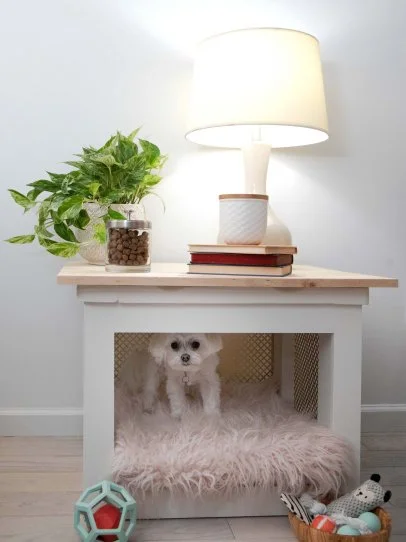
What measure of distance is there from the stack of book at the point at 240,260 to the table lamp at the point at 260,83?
345 millimetres

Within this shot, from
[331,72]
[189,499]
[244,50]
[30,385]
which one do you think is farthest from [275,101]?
[30,385]

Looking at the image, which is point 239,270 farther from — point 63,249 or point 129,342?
point 129,342

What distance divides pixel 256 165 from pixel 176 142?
29cm

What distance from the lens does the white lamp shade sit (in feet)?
5.04

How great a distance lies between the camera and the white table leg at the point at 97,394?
125cm

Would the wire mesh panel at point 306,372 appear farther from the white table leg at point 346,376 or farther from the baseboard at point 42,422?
the baseboard at point 42,422

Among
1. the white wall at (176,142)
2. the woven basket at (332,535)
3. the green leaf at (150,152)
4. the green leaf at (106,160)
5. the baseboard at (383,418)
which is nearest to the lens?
the woven basket at (332,535)

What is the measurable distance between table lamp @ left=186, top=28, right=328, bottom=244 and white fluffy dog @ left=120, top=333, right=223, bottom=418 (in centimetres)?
34

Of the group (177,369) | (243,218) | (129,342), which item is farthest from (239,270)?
(129,342)

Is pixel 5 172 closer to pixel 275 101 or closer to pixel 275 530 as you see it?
pixel 275 101

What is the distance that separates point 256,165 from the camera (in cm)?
167

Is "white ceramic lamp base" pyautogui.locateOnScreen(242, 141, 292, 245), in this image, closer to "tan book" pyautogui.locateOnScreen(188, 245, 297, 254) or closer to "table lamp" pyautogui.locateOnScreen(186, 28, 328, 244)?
"table lamp" pyautogui.locateOnScreen(186, 28, 328, 244)

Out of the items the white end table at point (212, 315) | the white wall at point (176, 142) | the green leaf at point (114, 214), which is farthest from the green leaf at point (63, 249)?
the white wall at point (176, 142)

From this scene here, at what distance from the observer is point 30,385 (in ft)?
6.07
